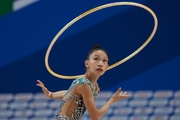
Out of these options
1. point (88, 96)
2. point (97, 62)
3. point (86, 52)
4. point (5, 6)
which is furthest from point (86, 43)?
point (88, 96)

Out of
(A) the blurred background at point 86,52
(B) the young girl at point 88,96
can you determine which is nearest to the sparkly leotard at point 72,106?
(B) the young girl at point 88,96

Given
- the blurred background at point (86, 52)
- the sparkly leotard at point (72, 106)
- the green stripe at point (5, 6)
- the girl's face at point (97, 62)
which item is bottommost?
the sparkly leotard at point (72, 106)

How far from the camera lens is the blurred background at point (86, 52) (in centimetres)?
442

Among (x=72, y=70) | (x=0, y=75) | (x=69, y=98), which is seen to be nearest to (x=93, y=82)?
(x=69, y=98)

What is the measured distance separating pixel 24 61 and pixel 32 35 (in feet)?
1.10

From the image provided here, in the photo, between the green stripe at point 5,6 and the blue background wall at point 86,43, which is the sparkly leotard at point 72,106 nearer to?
the blue background wall at point 86,43

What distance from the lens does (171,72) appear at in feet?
15.1

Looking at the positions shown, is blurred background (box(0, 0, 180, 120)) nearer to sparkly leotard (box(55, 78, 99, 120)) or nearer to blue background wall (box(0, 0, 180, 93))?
blue background wall (box(0, 0, 180, 93))

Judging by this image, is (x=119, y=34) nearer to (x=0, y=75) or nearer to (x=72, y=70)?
(x=72, y=70)

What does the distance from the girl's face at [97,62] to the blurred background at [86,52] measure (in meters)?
1.87

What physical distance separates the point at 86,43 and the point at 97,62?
1.98 meters

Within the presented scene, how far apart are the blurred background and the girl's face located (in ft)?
6.14

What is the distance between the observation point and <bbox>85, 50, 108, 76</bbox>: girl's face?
2518 millimetres

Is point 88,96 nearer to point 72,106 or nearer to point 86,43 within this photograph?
point 72,106
